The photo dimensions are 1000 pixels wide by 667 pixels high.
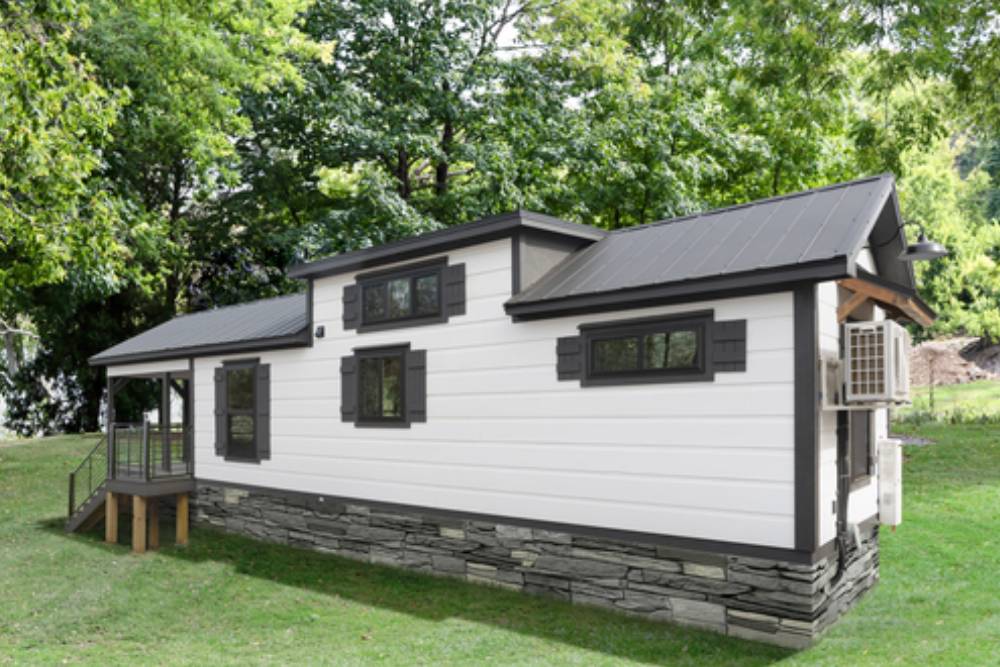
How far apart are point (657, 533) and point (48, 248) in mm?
10077

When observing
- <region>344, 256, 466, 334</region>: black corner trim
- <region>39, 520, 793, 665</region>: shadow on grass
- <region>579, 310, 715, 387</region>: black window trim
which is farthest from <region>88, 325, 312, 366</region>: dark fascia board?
<region>579, 310, 715, 387</region>: black window trim

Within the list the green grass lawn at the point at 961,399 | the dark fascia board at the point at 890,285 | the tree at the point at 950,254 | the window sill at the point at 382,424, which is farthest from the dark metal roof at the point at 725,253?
the tree at the point at 950,254

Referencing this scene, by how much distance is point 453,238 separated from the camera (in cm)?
961

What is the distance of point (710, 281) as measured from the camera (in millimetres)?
7285

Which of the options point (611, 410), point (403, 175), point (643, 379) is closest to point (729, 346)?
point (643, 379)

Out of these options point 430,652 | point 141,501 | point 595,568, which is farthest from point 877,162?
point 141,501

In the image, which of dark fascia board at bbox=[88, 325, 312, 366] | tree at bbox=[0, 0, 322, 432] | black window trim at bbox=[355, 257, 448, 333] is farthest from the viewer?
A: dark fascia board at bbox=[88, 325, 312, 366]

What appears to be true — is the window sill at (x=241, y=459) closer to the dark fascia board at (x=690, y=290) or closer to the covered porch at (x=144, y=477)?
the covered porch at (x=144, y=477)

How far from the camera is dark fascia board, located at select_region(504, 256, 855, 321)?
6680 millimetres

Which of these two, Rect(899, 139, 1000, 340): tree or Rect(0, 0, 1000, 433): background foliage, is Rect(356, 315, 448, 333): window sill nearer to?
Rect(0, 0, 1000, 433): background foliage

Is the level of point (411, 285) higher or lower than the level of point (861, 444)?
higher

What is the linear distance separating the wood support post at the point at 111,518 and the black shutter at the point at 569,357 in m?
8.42

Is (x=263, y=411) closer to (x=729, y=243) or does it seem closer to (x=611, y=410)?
(x=611, y=410)

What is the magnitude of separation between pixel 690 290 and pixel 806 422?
5.06ft
